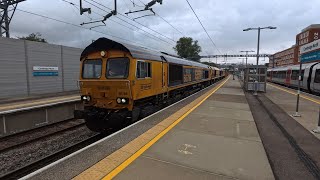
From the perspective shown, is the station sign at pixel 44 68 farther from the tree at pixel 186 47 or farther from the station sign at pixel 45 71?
the tree at pixel 186 47

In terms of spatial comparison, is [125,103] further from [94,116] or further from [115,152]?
[115,152]

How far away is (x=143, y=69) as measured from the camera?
8375 mm

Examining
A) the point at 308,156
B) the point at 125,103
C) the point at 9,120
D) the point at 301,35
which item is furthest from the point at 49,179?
the point at 301,35

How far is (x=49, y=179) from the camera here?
3.74 meters

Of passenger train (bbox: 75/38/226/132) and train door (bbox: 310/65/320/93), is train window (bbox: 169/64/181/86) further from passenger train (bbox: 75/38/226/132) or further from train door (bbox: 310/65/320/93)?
train door (bbox: 310/65/320/93)

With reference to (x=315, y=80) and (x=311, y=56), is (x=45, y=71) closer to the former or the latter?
(x=311, y=56)

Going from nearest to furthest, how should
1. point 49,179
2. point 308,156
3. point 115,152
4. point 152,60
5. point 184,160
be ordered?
point 49,179 → point 184,160 → point 115,152 → point 308,156 → point 152,60

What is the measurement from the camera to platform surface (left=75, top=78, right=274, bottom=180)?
4.06 metres

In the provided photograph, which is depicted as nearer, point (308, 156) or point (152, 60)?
point (308, 156)

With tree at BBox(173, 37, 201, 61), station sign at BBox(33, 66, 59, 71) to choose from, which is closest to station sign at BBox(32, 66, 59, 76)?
station sign at BBox(33, 66, 59, 71)

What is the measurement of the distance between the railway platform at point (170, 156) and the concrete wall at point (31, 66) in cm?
1731

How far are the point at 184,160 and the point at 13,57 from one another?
67.5 ft

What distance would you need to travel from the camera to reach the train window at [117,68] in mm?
7627

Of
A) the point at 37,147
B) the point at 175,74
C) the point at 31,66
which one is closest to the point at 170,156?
the point at 37,147
